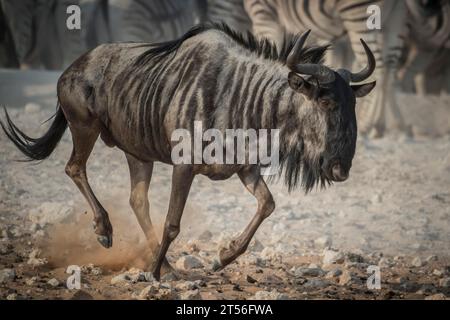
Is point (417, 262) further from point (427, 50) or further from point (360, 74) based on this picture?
point (427, 50)

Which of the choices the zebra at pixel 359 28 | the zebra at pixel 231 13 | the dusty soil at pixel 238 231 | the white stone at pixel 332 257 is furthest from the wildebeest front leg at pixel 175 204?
the zebra at pixel 231 13

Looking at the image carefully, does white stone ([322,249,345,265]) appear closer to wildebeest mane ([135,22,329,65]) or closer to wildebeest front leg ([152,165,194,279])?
wildebeest front leg ([152,165,194,279])

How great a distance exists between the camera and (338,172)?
6195mm

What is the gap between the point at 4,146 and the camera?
10336mm

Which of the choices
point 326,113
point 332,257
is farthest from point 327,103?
point 332,257

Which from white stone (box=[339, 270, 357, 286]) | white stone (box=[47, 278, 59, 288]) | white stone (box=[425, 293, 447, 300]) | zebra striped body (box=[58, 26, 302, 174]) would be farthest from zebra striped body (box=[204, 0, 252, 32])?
Answer: white stone (box=[425, 293, 447, 300])

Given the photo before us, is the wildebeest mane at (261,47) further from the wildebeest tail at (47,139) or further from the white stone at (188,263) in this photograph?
the white stone at (188,263)

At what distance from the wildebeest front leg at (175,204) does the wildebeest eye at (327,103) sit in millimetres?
862

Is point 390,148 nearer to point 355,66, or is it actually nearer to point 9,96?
point 355,66

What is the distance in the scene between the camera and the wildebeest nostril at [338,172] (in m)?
6.18

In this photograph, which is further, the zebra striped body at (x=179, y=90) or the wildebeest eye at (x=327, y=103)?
the zebra striped body at (x=179, y=90)

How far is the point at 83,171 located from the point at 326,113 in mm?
1797

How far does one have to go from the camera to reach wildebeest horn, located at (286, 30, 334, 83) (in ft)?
20.1
